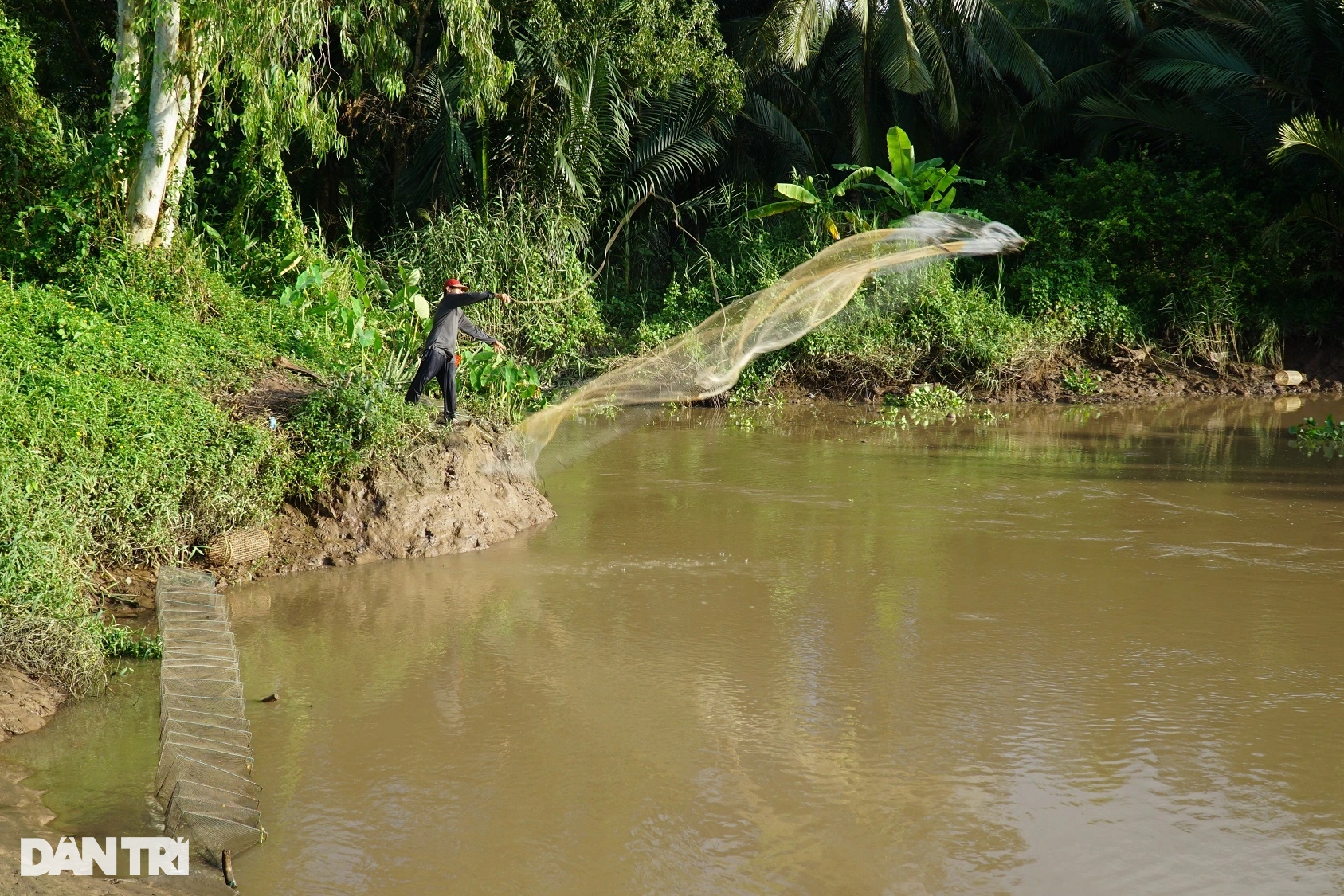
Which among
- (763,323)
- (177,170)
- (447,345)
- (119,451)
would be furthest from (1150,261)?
(119,451)

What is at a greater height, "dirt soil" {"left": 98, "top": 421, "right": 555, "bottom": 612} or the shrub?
the shrub

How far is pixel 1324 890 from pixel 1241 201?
54.3ft

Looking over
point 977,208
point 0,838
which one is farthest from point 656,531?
point 977,208

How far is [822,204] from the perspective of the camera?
17719mm

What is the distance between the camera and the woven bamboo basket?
23.1ft

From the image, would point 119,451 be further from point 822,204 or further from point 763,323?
point 822,204

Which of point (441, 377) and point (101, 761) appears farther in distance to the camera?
point (441, 377)

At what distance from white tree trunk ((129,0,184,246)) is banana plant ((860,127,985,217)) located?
384 inches

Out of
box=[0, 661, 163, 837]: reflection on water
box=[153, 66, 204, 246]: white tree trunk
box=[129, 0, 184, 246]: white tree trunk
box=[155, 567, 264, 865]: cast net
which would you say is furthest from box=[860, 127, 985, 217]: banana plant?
box=[0, 661, 163, 837]: reflection on water

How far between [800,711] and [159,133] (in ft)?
26.5

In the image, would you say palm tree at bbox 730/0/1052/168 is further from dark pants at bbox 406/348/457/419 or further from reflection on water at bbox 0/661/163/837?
reflection on water at bbox 0/661/163/837

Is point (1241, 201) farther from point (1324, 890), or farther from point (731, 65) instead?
point (1324, 890)

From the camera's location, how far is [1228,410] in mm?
15789

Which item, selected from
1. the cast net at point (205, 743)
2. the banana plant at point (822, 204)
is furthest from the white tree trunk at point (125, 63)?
the banana plant at point (822, 204)
